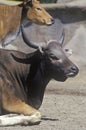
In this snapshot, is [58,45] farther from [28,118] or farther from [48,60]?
[28,118]

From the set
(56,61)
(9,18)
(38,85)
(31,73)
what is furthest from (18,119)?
(9,18)

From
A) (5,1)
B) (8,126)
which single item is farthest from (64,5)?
(8,126)

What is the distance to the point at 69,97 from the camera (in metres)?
12.1

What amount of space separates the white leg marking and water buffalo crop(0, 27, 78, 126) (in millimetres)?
123

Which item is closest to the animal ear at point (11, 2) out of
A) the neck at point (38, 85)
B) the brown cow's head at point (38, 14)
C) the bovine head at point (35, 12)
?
the bovine head at point (35, 12)

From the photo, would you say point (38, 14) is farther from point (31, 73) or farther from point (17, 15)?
point (31, 73)

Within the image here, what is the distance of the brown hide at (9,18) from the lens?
13914 mm

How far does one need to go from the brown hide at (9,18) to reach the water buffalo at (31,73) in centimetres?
423

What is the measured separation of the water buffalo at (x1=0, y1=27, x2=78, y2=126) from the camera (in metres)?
9.32

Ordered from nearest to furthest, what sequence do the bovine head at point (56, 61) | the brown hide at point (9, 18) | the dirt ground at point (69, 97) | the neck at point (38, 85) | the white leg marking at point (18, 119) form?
the white leg marking at point (18, 119)
the dirt ground at point (69, 97)
the bovine head at point (56, 61)
the neck at point (38, 85)
the brown hide at point (9, 18)

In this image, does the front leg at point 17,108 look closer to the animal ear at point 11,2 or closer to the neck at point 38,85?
the neck at point 38,85

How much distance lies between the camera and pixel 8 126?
29.6ft

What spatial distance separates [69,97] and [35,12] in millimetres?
2484

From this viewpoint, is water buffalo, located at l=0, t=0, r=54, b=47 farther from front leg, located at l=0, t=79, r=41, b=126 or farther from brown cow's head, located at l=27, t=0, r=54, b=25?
front leg, located at l=0, t=79, r=41, b=126
